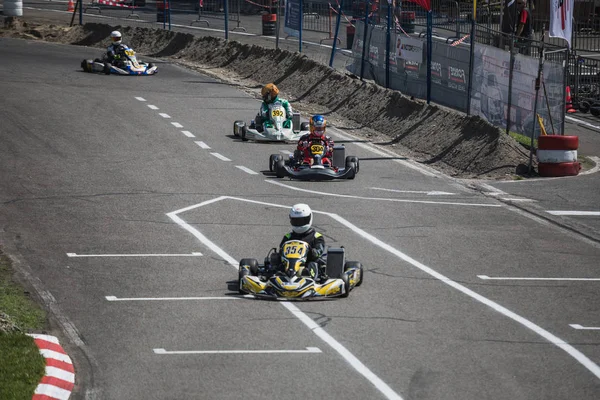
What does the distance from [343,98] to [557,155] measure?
31.5ft

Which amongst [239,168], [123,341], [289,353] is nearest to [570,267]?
[289,353]

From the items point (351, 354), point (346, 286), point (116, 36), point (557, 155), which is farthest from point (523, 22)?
point (351, 354)

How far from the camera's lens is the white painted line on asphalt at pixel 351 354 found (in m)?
12.6

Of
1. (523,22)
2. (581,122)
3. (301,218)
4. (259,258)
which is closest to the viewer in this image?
(301,218)

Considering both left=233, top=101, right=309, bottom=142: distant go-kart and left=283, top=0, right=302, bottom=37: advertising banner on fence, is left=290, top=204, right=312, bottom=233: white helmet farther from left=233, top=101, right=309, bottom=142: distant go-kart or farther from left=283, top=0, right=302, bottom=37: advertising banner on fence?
left=283, top=0, right=302, bottom=37: advertising banner on fence

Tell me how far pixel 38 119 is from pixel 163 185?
7659mm

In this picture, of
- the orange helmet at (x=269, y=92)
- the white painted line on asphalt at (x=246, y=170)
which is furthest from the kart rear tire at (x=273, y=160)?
the orange helmet at (x=269, y=92)

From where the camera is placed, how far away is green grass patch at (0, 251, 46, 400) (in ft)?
38.2

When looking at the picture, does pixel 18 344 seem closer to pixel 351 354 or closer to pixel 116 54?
pixel 351 354

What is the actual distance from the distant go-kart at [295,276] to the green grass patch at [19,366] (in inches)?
135

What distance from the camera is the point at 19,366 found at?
1219 cm

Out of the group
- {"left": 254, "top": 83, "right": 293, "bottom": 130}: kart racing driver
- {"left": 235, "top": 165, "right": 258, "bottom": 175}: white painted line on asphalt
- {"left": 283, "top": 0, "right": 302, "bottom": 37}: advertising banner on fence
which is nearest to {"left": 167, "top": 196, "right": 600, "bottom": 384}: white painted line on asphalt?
{"left": 235, "top": 165, "right": 258, "bottom": 175}: white painted line on asphalt

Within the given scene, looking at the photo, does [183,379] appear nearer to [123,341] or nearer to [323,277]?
[123,341]

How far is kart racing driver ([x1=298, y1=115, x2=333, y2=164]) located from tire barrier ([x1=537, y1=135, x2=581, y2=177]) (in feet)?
14.8
